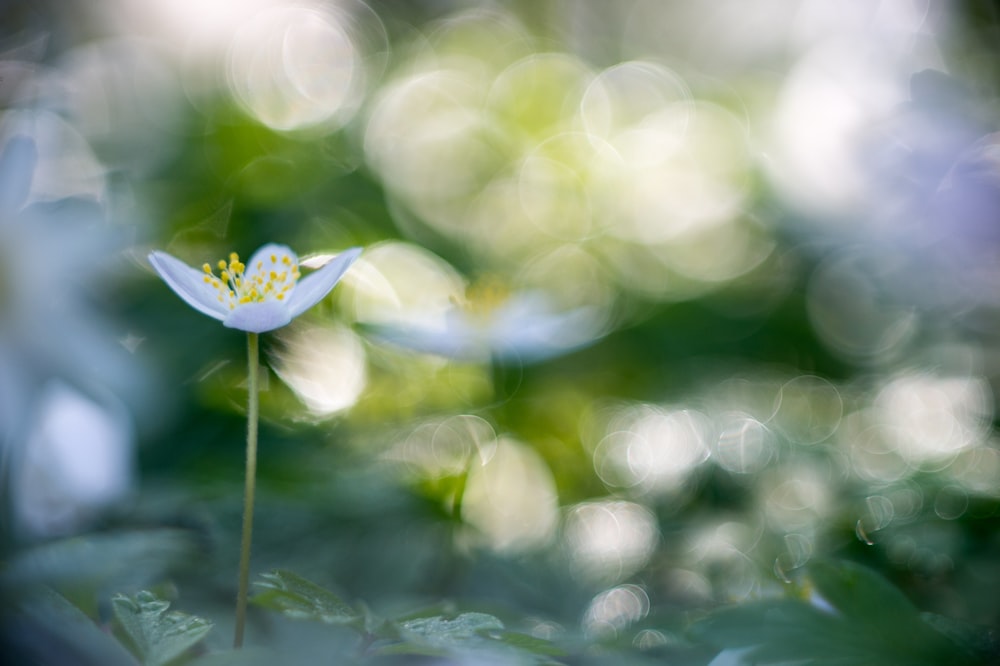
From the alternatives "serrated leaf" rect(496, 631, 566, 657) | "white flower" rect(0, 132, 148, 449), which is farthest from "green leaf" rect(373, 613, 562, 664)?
"white flower" rect(0, 132, 148, 449)

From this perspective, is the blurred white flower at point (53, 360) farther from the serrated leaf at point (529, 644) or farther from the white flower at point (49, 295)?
the serrated leaf at point (529, 644)

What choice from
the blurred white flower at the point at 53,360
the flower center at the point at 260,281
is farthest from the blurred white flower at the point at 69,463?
the flower center at the point at 260,281

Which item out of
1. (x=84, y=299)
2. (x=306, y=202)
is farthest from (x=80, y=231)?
(x=306, y=202)

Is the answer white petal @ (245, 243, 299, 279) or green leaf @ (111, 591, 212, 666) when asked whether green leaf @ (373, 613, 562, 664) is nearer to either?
green leaf @ (111, 591, 212, 666)

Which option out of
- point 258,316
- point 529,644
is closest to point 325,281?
point 258,316

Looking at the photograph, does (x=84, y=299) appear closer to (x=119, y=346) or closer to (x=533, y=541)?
(x=119, y=346)

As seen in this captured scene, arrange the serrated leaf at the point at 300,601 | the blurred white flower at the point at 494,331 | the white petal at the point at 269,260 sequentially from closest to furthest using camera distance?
the serrated leaf at the point at 300,601 → the white petal at the point at 269,260 → the blurred white flower at the point at 494,331
